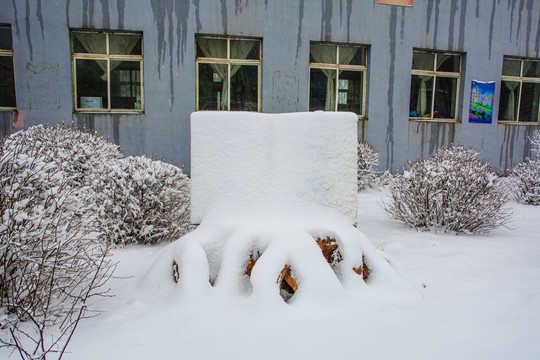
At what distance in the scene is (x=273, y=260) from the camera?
256 cm

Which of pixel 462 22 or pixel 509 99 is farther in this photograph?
pixel 509 99

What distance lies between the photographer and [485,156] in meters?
10.1

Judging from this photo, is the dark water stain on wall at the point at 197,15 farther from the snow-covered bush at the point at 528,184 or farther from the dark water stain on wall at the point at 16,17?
the snow-covered bush at the point at 528,184

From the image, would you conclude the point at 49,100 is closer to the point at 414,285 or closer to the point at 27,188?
the point at 27,188

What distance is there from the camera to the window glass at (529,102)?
1045 cm

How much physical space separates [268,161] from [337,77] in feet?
22.4

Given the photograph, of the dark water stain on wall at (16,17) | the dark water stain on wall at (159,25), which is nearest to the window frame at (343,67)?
the dark water stain on wall at (159,25)

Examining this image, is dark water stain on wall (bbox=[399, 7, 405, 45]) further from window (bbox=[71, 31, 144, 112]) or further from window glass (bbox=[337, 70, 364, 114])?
window (bbox=[71, 31, 144, 112])

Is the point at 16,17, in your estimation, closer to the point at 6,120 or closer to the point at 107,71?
the point at 107,71

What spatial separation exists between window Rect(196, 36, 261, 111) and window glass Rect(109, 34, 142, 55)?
1352 mm

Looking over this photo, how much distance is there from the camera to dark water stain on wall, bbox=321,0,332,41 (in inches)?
340

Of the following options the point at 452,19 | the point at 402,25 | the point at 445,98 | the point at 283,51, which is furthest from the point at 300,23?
the point at 445,98

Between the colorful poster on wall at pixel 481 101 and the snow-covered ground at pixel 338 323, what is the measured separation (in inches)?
306

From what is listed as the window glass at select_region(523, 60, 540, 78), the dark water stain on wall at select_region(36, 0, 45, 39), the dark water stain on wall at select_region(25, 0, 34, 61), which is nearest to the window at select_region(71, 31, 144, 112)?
the dark water stain on wall at select_region(36, 0, 45, 39)
